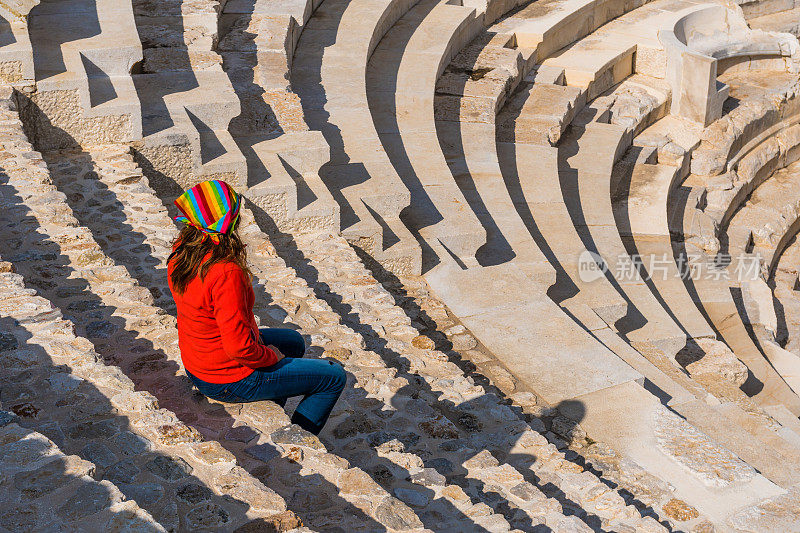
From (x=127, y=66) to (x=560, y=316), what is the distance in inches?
146

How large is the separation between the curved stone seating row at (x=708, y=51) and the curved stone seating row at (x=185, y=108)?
7013 millimetres

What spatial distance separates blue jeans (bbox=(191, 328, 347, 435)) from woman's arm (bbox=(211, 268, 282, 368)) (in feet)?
0.67

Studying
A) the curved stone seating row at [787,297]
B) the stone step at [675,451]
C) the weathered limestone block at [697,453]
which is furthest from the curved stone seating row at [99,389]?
the curved stone seating row at [787,297]

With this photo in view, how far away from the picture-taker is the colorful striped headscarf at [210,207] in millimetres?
3662

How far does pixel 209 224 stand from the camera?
145 inches

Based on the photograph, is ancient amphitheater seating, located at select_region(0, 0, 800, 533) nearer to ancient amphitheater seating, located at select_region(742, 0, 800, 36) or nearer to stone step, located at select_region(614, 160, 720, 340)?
stone step, located at select_region(614, 160, 720, 340)

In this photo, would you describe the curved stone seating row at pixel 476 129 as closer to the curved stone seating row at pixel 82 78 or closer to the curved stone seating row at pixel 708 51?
the curved stone seating row at pixel 82 78

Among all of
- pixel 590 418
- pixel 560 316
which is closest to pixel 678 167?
pixel 560 316

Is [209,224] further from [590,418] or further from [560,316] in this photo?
[560,316]

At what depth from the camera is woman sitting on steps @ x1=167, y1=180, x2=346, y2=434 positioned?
368cm

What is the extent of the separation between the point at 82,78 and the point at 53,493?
13.6 feet

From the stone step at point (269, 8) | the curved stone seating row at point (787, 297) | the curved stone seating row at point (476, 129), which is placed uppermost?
the stone step at point (269, 8)

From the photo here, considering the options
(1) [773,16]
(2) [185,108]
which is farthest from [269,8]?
(1) [773,16]

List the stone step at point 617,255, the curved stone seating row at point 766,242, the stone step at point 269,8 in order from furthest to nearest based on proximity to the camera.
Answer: the stone step at point 269,8, the curved stone seating row at point 766,242, the stone step at point 617,255
